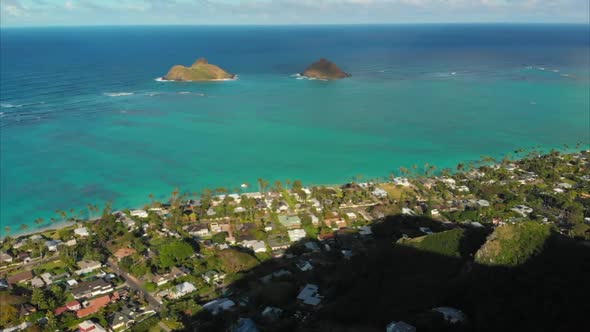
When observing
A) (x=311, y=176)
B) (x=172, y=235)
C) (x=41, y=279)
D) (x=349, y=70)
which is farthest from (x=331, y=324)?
(x=349, y=70)

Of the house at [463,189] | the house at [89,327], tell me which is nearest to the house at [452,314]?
the house at [89,327]

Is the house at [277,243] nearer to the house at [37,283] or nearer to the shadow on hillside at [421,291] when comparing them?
the shadow on hillside at [421,291]

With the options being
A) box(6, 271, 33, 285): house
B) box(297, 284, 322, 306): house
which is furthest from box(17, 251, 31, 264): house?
box(297, 284, 322, 306): house

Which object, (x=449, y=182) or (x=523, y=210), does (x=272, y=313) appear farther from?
(x=449, y=182)

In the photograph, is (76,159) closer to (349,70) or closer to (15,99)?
(15,99)

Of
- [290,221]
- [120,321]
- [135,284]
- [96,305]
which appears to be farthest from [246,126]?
[120,321]

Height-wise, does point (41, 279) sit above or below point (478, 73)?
→ below
